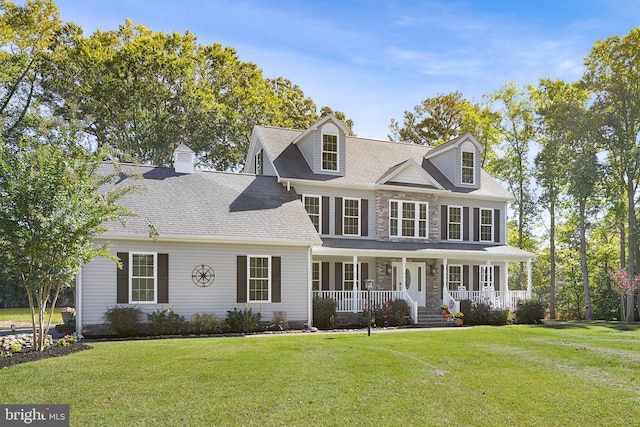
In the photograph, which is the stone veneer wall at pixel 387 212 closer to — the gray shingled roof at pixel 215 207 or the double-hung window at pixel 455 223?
the double-hung window at pixel 455 223

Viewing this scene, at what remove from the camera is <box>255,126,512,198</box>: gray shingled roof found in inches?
926

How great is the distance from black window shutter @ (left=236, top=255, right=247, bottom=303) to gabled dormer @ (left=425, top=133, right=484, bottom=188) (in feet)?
40.0

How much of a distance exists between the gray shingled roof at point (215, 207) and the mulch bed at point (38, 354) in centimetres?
479

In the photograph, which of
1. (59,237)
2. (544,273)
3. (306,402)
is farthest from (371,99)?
(544,273)

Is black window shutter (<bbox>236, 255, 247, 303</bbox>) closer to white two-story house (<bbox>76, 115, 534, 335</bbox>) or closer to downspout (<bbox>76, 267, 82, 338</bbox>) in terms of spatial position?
white two-story house (<bbox>76, 115, 534, 335</bbox>)

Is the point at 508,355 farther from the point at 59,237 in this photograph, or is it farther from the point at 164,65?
the point at 164,65

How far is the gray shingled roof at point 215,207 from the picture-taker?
18.2 m

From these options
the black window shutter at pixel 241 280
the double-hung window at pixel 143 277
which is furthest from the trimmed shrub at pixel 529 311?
the double-hung window at pixel 143 277

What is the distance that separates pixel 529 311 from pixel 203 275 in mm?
13465


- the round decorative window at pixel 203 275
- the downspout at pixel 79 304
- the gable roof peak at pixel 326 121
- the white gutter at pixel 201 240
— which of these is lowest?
the downspout at pixel 79 304

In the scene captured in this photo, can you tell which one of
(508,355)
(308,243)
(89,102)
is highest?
(89,102)

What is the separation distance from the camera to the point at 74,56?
30625mm

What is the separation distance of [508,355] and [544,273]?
94.3 ft

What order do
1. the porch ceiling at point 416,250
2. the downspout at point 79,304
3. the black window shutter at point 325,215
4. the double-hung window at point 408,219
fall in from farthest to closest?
the double-hung window at point 408,219, the black window shutter at point 325,215, the porch ceiling at point 416,250, the downspout at point 79,304
